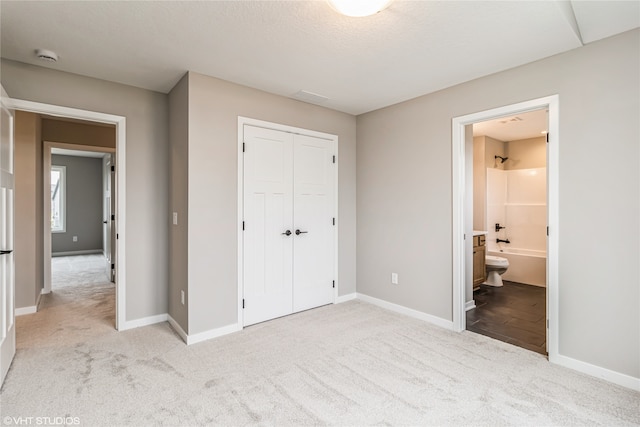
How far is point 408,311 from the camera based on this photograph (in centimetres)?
371

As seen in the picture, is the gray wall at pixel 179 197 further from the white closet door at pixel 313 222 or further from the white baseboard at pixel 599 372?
the white baseboard at pixel 599 372

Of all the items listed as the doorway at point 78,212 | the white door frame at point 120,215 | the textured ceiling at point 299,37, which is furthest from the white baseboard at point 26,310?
the textured ceiling at point 299,37

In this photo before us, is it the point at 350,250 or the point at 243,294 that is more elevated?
the point at 350,250

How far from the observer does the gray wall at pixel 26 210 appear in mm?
3789

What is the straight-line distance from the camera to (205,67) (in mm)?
2850

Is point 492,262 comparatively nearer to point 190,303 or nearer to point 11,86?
point 190,303

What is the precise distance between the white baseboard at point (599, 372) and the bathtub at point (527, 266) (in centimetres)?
302

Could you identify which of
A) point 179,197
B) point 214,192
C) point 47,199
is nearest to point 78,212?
point 47,199

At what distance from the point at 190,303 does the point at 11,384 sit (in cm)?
124

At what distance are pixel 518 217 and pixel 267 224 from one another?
4.90 metres

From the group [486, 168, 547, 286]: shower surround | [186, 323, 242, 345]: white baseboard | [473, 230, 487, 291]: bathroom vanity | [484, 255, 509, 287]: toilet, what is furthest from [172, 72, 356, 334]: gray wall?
[486, 168, 547, 286]: shower surround

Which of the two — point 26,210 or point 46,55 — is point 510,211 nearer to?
point 46,55

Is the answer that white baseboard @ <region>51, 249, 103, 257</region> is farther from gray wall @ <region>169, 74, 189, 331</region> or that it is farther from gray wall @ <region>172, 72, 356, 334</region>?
gray wall @ <region>172, 72, 356, 334</region>

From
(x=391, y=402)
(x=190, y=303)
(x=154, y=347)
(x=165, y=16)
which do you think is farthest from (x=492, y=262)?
(x=165, y=16)
